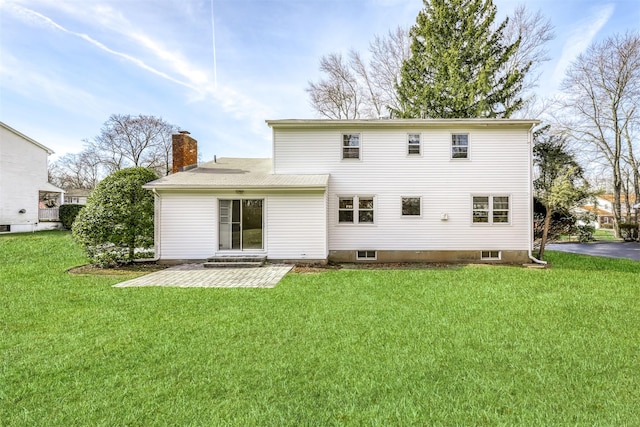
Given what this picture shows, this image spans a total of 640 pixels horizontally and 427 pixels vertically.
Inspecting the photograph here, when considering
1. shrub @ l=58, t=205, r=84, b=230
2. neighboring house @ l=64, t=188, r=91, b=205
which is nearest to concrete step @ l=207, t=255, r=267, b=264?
shrub @ l=58, t=205, r=84, b=230

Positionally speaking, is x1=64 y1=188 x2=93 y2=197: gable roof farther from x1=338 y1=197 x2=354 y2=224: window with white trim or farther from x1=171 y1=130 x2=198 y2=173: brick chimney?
x1=338 y1=197 x2=354 y2=224: window with white trim

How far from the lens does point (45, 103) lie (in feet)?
62.6

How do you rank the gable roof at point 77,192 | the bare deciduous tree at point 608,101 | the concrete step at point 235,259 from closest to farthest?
1. the concrete step at point 235,259
2. the bare deciduous tree at point 608,101
3. the gable roof at point 77,192

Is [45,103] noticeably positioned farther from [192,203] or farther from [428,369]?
[428,369]

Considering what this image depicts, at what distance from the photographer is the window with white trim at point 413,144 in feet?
38.4

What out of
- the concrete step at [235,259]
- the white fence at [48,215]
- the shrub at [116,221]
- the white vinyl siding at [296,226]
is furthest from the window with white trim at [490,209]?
the white fence at [48,215]

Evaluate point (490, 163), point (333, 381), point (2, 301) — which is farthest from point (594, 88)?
point (2, 301)

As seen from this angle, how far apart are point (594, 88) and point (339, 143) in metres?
23.5

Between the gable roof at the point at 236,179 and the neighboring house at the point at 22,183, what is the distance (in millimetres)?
16559

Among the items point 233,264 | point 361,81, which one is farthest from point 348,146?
point 361,81

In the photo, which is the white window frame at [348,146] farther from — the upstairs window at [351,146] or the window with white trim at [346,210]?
the window with white trim at [346,210]

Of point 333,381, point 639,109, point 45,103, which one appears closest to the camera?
point 333,381

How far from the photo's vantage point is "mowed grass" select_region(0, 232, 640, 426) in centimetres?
267

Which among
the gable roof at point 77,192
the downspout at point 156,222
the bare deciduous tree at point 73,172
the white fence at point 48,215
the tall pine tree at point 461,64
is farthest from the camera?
the bare deciduous tree at point 73,172
